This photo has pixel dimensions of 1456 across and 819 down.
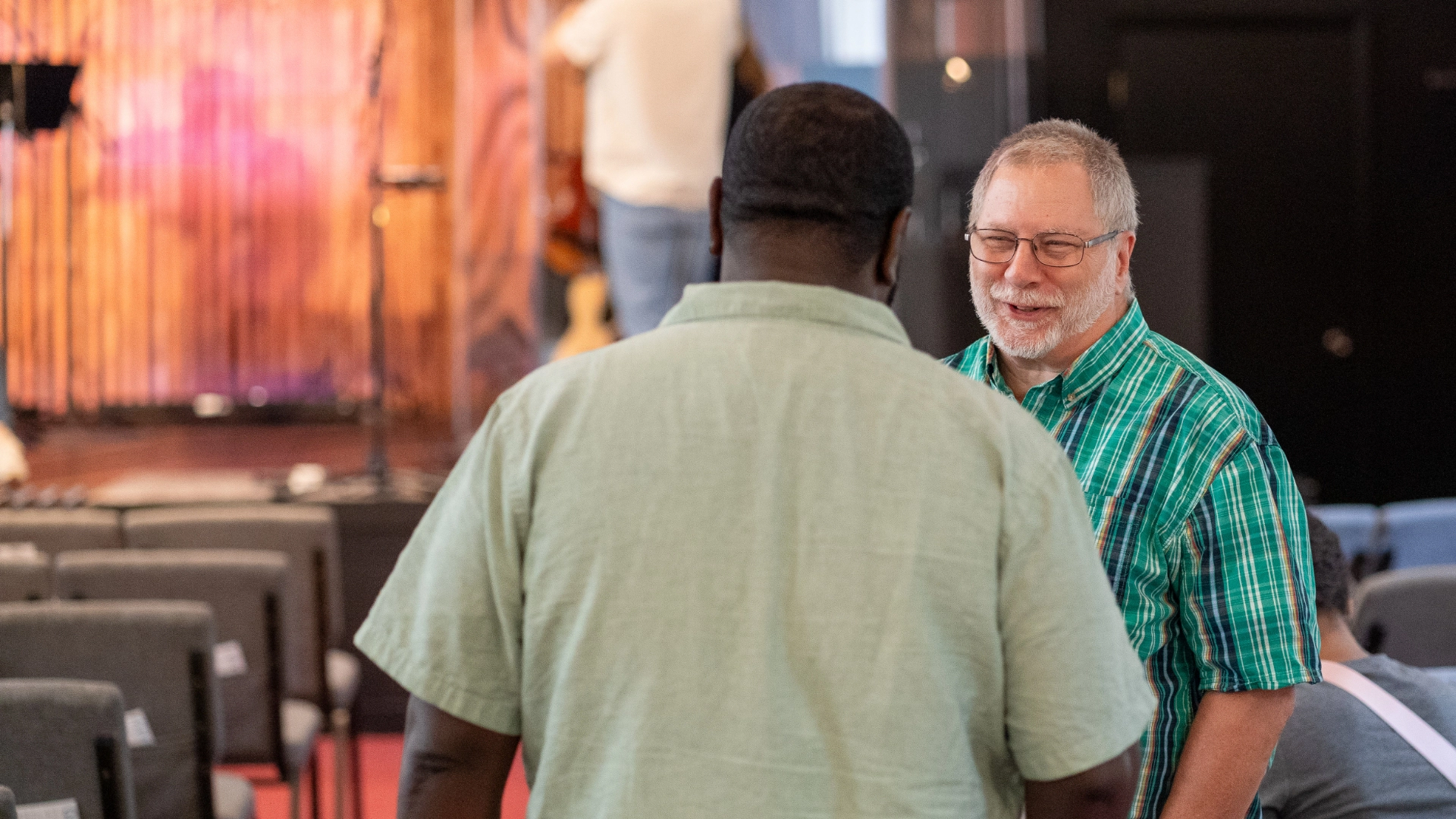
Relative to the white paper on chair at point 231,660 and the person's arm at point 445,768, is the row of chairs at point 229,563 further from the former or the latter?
the person's arm at point 445,768

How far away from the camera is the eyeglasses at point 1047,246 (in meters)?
1.60

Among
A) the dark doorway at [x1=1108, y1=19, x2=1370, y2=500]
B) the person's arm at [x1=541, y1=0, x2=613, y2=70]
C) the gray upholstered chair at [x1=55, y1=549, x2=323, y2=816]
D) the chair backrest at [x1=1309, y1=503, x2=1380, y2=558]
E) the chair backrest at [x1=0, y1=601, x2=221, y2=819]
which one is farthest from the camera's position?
the dark doorway at [x1=1108, y1=19, x2=1370, y2=500]

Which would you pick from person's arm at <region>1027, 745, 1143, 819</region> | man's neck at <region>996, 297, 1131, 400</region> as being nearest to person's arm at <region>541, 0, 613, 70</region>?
man's neck at <region>996, 297, 1131, 400</region>

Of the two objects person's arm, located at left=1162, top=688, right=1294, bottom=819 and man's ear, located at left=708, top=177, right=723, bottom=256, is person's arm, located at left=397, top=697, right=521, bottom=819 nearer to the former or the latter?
man's ear, located at left=708, top=177, right=723, bottom=256

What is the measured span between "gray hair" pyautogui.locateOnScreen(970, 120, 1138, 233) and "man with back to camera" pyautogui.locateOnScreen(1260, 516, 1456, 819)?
621 millimetres

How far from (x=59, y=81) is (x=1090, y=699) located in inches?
213

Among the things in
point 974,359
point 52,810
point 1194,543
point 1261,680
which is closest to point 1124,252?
point 974,359

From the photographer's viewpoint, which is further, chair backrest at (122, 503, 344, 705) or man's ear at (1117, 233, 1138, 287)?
chair backrest at (122, 503, 344, 705)

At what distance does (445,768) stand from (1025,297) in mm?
874

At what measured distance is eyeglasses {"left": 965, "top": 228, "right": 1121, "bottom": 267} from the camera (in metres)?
1.60

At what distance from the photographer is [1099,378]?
157 cm

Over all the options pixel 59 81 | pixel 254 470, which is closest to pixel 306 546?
pixel 254 470

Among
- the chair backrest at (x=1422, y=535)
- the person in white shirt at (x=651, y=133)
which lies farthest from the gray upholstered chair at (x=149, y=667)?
the chair backrest at (x=1422, y=535)

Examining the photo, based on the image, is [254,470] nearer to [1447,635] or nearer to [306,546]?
[306,546]
